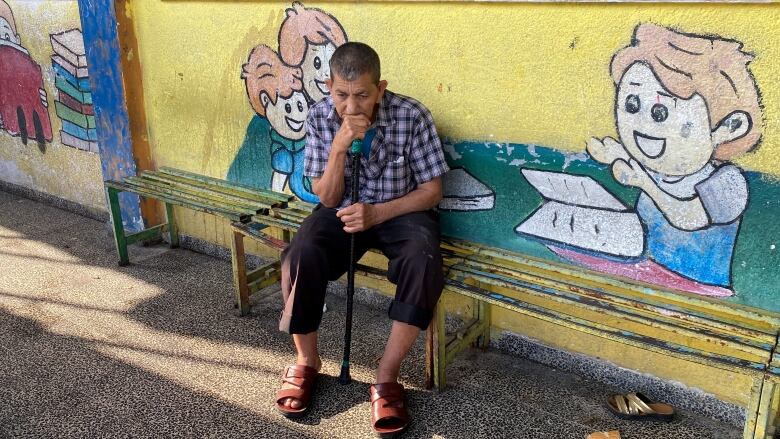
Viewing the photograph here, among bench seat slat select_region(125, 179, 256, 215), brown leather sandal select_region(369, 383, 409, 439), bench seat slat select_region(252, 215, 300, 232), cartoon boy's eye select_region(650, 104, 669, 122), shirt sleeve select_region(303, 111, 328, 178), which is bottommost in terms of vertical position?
brown leather sandal select_region(369, 383, 409, 439)

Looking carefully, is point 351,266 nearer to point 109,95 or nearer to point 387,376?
point 387,376

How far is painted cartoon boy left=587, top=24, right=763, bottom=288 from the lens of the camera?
240cm

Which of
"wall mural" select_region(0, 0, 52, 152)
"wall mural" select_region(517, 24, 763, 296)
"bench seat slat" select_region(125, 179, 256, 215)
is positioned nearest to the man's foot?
"bench seat slat" select_region(125, 179, 256, 215)

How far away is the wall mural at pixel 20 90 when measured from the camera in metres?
5.46

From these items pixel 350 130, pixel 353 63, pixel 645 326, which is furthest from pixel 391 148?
pixel 645 326

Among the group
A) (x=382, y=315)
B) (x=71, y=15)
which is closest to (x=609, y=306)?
(x=382, y=315)

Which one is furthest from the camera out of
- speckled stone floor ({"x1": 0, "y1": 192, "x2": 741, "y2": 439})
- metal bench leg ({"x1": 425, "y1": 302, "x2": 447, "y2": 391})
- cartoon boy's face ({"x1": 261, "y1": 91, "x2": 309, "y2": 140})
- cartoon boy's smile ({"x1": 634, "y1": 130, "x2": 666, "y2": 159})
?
cartoon boy's face ({"x1": 261, "y1": 91, "x2": 309, "y2": 140})

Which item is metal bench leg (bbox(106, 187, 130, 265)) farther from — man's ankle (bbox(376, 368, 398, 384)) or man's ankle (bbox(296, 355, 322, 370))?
man's ankle (bbox(376, 368, 398, 384))

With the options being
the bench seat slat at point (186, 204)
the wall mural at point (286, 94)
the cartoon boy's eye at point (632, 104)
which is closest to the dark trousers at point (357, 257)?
the bench seat slat at point (186, 204)

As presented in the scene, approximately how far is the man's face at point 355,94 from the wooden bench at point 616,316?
0.79 m

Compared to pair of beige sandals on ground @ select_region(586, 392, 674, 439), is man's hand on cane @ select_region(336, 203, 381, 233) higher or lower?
higher

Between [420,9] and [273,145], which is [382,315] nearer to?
[273,145]

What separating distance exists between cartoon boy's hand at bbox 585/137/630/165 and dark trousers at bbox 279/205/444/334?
782 mm

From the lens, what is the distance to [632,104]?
2.61 meters
